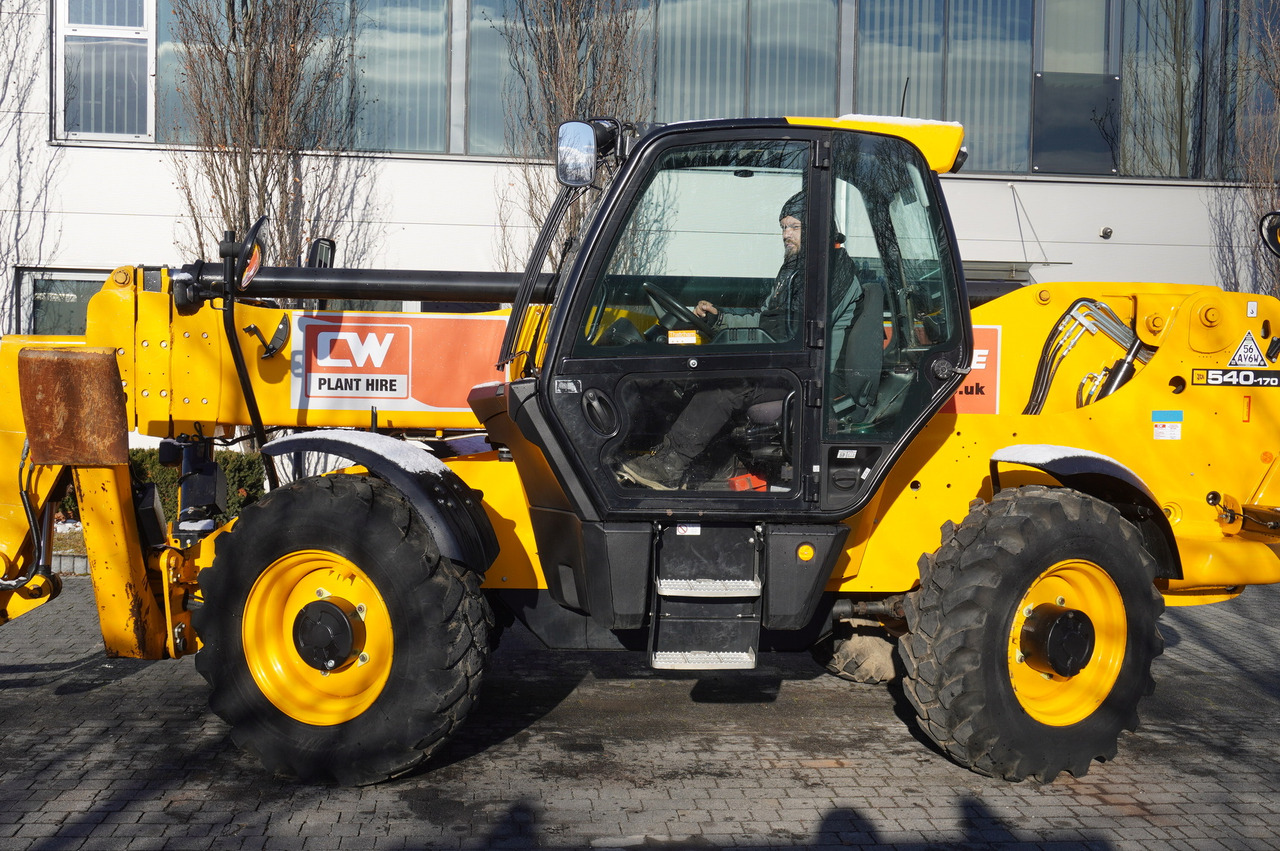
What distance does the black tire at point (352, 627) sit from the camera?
4.35 metres

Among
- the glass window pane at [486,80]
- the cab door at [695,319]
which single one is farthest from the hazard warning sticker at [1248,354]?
the glass window pane at [486,80]

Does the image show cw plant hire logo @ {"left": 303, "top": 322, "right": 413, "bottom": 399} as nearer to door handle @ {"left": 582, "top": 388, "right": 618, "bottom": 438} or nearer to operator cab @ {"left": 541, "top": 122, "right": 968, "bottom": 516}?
operator cab @ {"left": 541, "top": 122, "right": 968, "bottom": 516}

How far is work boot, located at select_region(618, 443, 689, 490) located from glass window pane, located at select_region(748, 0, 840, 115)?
9653 mm

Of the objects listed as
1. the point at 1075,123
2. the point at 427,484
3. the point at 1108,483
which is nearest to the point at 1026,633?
the point at 1108,483

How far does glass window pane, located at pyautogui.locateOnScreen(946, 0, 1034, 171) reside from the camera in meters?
13.4

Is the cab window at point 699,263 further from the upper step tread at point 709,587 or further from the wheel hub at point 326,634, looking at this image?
the wheel hub at point 326,634

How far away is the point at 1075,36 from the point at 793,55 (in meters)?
3.59

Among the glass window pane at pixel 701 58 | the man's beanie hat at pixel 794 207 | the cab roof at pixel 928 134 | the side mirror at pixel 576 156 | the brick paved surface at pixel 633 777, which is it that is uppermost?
the glass window pane at pixel 701 58

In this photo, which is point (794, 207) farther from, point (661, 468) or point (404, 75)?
point (404, 75)

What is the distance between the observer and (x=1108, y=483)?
503cm

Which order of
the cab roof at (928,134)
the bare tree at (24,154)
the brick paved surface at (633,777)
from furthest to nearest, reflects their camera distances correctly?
the bare tree at (24,154), the cab roof at (928,134), the brick paved surface at (633,777)

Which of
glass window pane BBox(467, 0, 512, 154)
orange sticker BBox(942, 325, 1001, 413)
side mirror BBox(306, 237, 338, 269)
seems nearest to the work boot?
orange sticker BBox(942, 325, 1001, 413)

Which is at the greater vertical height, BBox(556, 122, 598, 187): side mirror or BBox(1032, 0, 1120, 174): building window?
BBox(1032, 0, 1120, 174): building window

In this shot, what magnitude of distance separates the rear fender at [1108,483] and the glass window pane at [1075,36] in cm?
1003
